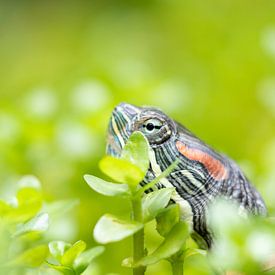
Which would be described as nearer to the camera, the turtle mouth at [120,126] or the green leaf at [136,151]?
the green leaf at [136,151]

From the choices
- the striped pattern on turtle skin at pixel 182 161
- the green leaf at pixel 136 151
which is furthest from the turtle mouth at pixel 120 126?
the green leaf at pixel 136 151

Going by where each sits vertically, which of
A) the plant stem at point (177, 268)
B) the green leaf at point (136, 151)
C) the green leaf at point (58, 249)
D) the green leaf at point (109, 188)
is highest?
the green leaf at point (136, 151)

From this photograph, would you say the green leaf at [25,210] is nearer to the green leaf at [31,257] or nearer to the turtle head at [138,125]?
the green leaf at [31,257]

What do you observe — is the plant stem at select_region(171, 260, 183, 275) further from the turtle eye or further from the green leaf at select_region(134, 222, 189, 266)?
the turtle eye

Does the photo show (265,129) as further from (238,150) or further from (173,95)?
(173,95)

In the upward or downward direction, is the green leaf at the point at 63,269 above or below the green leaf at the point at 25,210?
below
